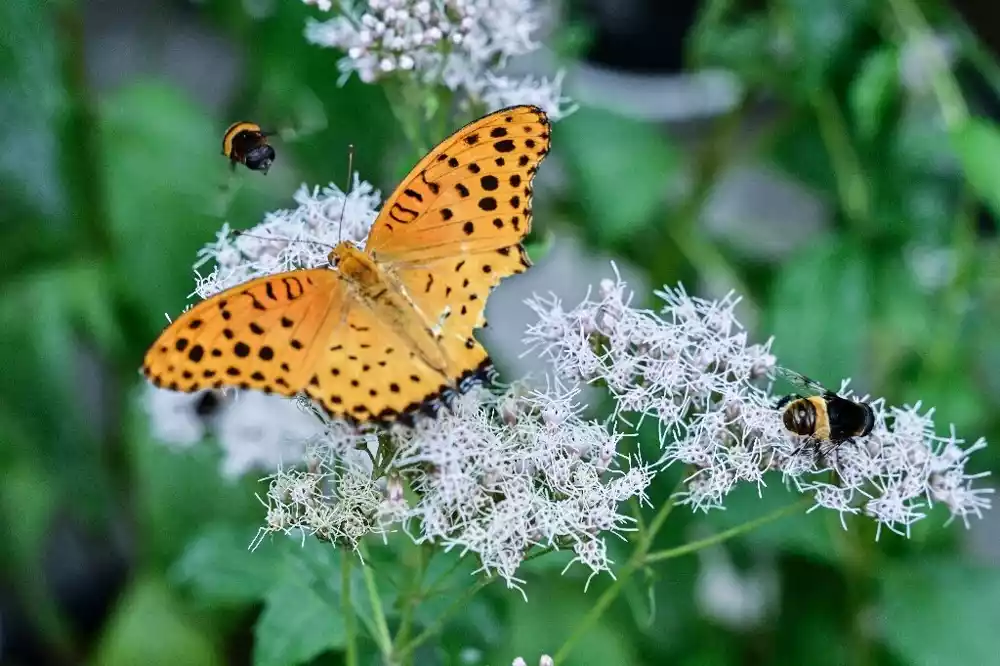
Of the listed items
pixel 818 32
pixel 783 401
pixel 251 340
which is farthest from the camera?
pixel 818 32

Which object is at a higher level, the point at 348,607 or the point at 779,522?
the point at 779,522

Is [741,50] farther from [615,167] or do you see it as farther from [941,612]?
[941,612]

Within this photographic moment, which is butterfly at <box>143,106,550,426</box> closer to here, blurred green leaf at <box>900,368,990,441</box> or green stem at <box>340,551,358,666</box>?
green stem at <box>340,551,358,666</box>

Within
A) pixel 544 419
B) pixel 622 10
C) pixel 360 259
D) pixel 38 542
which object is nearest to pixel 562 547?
pixel 544 419

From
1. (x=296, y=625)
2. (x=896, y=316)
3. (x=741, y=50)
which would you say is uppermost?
(x=741, y=50)

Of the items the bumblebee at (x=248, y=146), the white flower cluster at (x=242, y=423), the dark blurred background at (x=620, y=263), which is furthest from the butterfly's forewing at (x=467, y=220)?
the dark blurred background at (x=620, y=263)

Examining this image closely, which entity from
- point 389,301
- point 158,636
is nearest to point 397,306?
point 389,301

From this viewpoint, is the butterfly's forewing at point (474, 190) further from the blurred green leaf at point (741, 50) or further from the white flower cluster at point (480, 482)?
the blurred green leaf at point (741, 50)

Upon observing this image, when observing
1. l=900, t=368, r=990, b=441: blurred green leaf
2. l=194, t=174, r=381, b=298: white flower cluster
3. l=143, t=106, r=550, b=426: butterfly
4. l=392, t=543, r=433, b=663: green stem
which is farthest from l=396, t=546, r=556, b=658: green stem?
l=900, t=368, r=990, b=441: blurred green leaf
